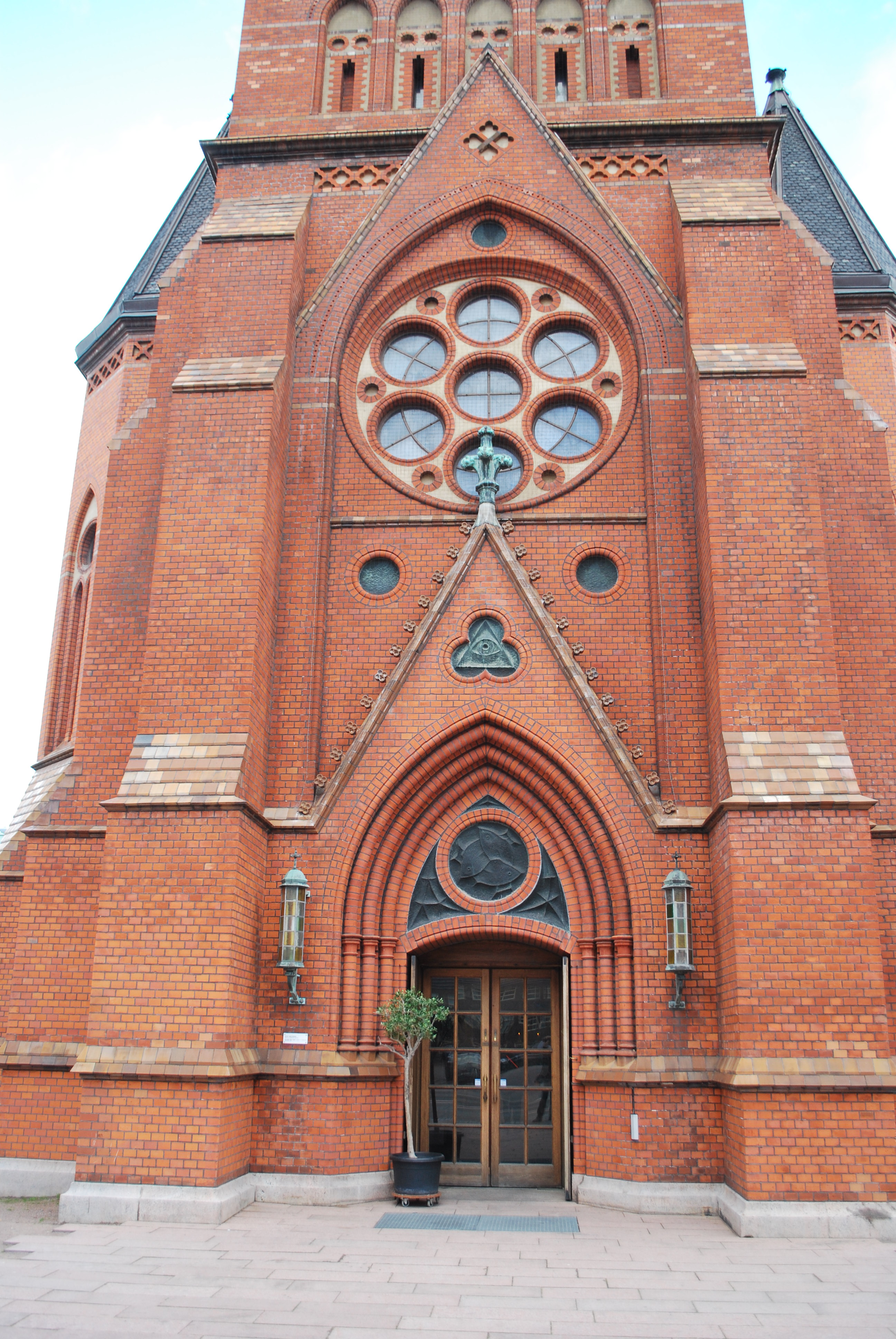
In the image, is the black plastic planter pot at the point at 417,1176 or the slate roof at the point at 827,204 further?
the slate roof at the point at 827,204

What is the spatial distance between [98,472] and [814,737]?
11254 mm

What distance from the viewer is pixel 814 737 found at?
10953 millimetres

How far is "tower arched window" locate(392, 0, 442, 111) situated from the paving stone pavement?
14.1m

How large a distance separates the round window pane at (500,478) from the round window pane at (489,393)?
1.96ft

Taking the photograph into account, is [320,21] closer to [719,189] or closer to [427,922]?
[719,189]

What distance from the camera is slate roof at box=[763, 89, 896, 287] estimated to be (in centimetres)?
1686

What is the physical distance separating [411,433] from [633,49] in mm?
6763

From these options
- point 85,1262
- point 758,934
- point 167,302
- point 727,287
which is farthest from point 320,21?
point 85,1262

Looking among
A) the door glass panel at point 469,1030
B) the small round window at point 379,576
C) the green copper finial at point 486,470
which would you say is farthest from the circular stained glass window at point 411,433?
the door glass panel at point 469,1030

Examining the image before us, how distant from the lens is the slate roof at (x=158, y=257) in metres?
16.9

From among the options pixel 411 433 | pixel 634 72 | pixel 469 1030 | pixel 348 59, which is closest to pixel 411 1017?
pixel 469 1030

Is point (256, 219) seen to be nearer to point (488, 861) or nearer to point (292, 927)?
point (488, 861)

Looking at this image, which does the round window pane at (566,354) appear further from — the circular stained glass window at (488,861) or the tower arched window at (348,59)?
the circular stained glass window at (488,861)

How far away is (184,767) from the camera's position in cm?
1122
